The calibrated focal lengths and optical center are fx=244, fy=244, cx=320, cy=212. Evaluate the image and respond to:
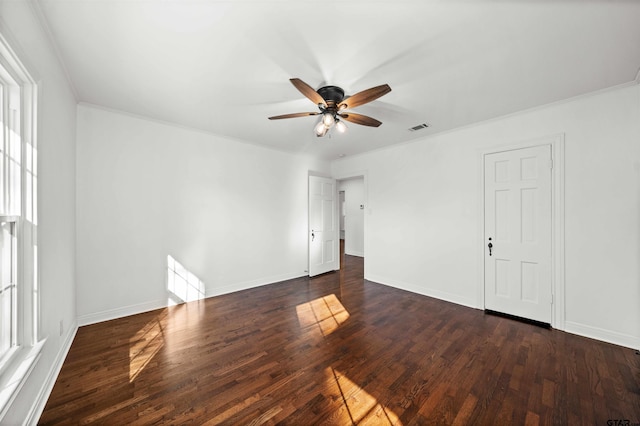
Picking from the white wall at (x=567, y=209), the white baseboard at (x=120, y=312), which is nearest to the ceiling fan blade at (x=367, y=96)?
the white wall at (x=567, y=209)

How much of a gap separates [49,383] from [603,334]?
5201 millimetres

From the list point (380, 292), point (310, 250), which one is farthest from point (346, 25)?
point (310, 250)

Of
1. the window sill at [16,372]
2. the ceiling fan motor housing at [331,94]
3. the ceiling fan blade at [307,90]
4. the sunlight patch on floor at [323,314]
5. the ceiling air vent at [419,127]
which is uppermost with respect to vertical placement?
the ceiling air vent at [419,127]

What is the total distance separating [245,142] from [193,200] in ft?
4.51

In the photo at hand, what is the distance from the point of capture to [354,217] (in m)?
8.17

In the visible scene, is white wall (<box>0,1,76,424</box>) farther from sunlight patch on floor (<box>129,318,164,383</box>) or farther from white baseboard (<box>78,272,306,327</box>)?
sunlight patch on floor (<box>129,318,164,383</box>)

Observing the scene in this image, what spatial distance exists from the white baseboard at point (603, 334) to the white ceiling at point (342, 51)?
102 inches

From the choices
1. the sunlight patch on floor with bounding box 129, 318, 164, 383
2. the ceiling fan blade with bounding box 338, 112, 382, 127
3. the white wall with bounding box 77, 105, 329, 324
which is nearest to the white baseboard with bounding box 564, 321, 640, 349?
the ceiling fan blade with bounding box 338, 112, 382, 127

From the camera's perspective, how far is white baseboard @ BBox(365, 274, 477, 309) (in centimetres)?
365

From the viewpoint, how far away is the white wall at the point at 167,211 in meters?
3.03

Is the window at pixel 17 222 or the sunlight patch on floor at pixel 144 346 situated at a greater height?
the window at pixel 17 222

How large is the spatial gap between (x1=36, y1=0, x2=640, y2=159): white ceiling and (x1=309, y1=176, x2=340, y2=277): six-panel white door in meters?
2.58

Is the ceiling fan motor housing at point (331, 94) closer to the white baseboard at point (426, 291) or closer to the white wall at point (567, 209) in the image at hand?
the white wall at point (567, 209)

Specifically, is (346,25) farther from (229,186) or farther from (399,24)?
(229,186)
